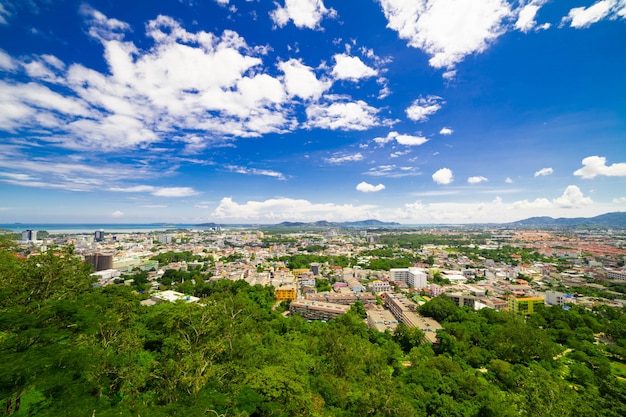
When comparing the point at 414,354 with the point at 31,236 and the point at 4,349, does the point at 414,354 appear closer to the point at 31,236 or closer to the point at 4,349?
the point at 4,349

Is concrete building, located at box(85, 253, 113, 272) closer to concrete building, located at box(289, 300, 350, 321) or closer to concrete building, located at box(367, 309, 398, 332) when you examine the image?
concrete building, located at box(289, 300, 350, 321)

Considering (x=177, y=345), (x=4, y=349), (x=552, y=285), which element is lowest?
(x=552, y=285)

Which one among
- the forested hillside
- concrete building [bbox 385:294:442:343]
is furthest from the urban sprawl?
the forested hillside

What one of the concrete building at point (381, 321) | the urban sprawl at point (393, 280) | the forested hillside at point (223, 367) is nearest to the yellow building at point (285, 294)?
the urban sprawl at point (393, 280)

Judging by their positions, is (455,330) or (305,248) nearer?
(455,330)

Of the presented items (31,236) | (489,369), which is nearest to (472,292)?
(489,369)

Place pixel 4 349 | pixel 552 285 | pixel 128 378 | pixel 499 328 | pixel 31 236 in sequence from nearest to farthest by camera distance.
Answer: pixel 4 349 < pixel 128 378 < pixel 499 328 < pixel 552 285 < pixel 31 236
